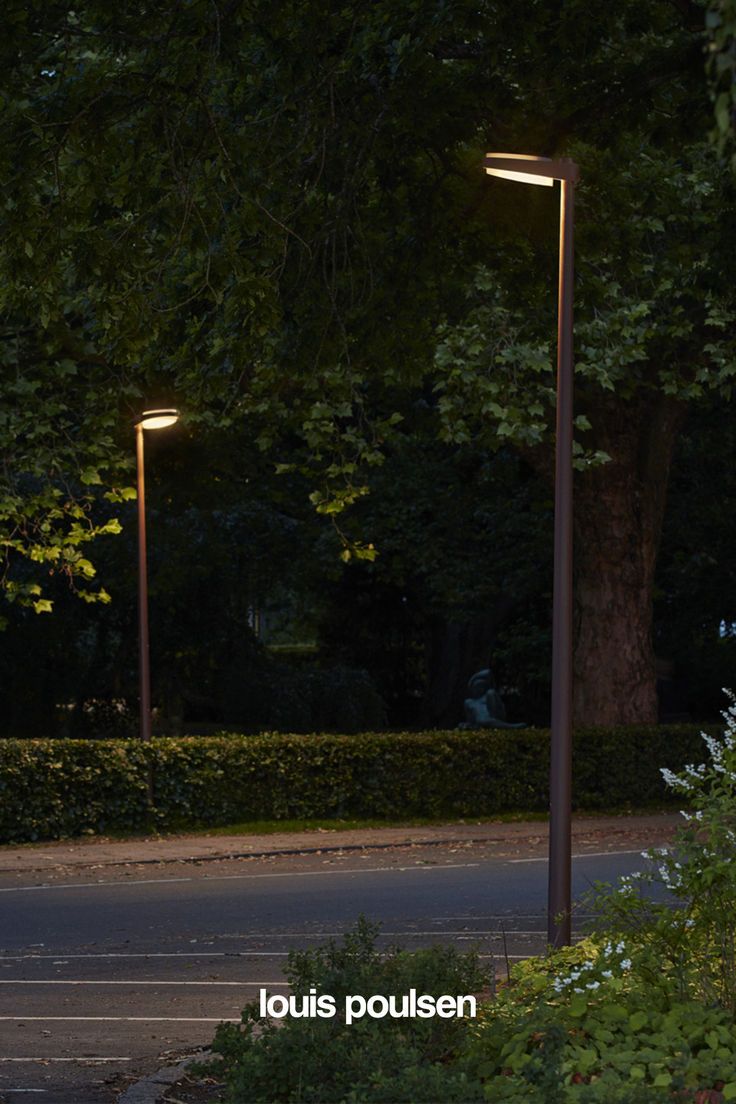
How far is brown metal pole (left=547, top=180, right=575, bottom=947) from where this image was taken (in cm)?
1062

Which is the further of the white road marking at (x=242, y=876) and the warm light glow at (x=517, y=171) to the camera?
the white road marking at (x=242, y=876)

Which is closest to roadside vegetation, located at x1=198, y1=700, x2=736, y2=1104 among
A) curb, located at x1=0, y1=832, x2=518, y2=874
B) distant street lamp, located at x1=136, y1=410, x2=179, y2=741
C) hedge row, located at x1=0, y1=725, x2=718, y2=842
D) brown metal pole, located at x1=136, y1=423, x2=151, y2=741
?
curb, located at x1=0, y1=832, x2=518, y2=874

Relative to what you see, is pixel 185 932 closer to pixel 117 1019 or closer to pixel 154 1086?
pixel 117 1019

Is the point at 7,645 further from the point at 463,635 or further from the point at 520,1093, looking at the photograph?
the point at 520,1093

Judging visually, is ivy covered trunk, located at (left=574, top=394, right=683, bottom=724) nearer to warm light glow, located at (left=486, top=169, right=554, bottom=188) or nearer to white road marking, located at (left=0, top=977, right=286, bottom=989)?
warm light glow, located at (left=486, top=169, right=554, bottom=188)

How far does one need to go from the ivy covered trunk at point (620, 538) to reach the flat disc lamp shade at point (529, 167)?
12522mm

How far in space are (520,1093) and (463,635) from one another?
33907 mm

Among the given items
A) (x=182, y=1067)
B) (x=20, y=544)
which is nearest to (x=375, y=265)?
(x=182, y=1067)

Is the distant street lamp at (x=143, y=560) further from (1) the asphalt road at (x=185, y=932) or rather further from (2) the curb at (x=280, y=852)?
(1) the asphalt road at (x=185, y=932)

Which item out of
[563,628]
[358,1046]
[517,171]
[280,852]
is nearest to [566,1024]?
[358,1046]

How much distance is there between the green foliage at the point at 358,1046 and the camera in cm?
588

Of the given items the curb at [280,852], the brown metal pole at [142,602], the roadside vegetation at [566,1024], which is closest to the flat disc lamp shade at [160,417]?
Result: the brown metal pole at [142,602]

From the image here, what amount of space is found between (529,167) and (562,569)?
2800 millimetres

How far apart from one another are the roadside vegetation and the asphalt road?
0.95m
